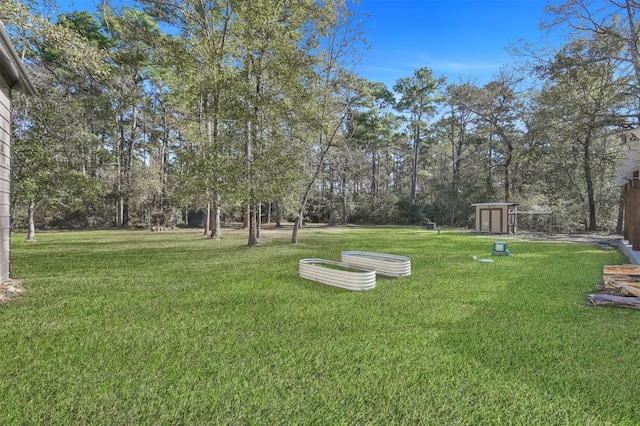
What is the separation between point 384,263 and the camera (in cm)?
663

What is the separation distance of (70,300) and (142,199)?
75.2ft

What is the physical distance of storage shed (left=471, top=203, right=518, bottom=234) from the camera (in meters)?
20.4

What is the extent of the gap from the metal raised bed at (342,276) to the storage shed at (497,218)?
687 inches

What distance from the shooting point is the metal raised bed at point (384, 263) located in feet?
21.3

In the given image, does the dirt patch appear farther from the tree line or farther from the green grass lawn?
the tree line

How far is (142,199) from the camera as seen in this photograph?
83.3 ft

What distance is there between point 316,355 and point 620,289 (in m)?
4.92

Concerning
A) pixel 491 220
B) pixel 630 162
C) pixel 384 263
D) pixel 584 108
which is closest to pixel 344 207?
pixel 491 220

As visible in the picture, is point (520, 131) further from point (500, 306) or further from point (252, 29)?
point (500, 306)

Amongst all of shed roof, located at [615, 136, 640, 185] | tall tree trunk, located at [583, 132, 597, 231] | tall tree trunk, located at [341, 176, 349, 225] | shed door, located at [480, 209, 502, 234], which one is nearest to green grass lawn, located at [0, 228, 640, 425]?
shed roof, located at [615, 136, 640, 185]

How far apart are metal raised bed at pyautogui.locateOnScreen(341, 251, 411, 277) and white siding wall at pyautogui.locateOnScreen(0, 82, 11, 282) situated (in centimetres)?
572

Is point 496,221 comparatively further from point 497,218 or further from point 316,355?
point 316,355

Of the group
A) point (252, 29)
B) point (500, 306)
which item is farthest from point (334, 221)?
point (500, 306)

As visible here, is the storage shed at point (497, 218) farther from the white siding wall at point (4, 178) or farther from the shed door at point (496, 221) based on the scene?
the white siding wall at point (4, 178)
